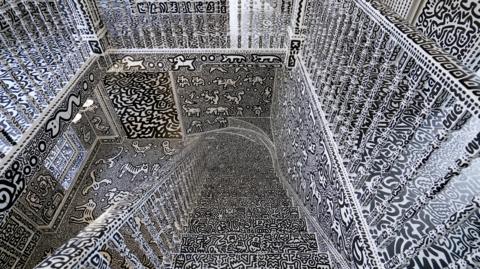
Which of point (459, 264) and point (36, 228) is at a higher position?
point (459, 264)

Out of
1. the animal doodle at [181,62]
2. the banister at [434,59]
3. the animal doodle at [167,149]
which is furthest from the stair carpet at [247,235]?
the animal doodle at [181,62]

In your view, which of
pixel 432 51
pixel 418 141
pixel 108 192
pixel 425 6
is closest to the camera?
pixel 432 51

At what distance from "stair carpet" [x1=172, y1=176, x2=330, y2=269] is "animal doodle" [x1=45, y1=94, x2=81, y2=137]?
1.27 meters

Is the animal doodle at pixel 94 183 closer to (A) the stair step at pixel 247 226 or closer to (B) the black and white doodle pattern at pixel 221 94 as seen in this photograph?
(B) the black and white doodle pattern at pixel 221 94

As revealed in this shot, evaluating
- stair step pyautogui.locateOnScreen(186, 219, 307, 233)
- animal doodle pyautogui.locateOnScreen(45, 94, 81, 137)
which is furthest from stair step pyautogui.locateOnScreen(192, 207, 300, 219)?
animal doodle pyautogui.locateOnScreen(45, 94, 81, 137)

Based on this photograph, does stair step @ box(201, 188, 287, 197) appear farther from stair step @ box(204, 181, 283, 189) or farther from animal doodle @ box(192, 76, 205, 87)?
animal doodle @ box(192, 76, 205, 87)

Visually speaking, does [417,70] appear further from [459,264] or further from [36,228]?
[36,228]

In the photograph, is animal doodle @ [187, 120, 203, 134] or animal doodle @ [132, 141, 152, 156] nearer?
animal doodle @ [132, 141, 152, 156]

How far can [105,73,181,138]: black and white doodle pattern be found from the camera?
168 inches

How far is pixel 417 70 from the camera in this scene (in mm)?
1078

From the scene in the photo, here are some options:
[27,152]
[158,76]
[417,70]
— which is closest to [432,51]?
[417,70]

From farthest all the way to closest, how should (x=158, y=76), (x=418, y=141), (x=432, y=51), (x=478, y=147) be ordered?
1. (x=158, y=76)
2. (x=418, y=141)
3. (x=432, y=51)
4. (x=478, y=147)

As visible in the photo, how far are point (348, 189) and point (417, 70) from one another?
70cm

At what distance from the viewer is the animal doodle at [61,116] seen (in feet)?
Result: 6.88
